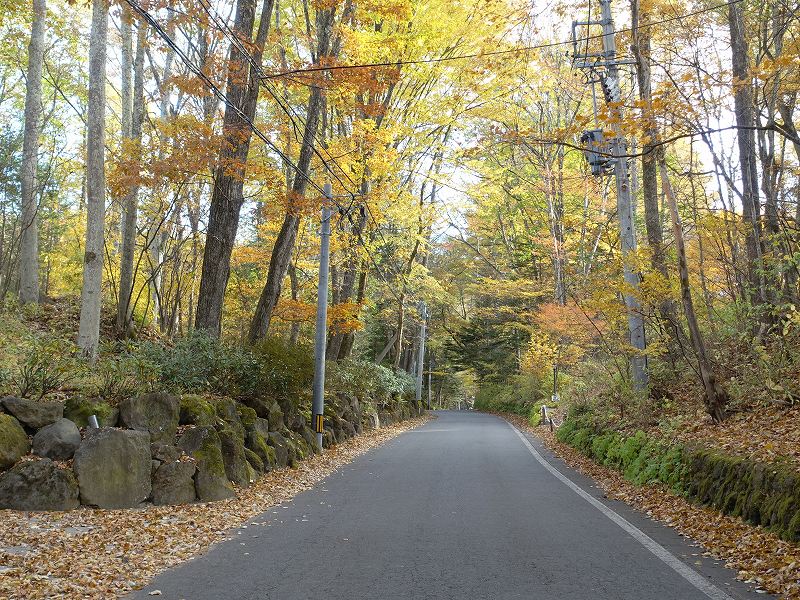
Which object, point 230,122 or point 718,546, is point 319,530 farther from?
point 230,122

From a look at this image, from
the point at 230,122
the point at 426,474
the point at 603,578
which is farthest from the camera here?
the point at 230,122

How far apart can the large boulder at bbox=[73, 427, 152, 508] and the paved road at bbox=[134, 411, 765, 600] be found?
1566 millimetres

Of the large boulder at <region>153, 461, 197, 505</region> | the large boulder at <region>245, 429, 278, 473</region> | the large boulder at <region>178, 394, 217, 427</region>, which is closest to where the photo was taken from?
the large boulder at <region>153, 461, 197, 505</region>

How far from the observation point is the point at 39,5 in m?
16.8

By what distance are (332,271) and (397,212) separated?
354cm

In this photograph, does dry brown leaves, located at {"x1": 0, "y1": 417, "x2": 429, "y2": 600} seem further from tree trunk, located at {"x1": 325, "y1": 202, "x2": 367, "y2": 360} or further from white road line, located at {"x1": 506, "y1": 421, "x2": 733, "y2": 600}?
tree trunk, located at {"x1": 325, "y1": 202, "x2": 367, "y2": 360}

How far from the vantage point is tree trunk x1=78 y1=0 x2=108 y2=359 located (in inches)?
495

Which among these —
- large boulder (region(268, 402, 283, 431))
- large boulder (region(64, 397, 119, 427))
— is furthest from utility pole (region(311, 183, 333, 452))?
large boulder (region(64, 397, 119, 427))

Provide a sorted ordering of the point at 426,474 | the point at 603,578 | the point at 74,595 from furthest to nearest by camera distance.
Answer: the point at 426,474
the point at 603,578
the point at 74,595

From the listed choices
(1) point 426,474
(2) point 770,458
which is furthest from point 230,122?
(2) point 770,458

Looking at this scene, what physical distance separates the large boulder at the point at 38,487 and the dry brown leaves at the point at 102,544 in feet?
0.56

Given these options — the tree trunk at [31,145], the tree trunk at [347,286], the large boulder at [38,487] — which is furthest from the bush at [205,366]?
the tree trunk at [347,286]

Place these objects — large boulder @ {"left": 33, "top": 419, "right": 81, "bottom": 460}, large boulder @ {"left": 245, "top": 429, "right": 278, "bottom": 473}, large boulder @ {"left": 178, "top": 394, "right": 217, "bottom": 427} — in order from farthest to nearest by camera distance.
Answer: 1. large boulder @ {"left": 245, "top": 429, "right": 278, "bottom": 473}
2. large boulder @ {"left": 178, "top": 394, "right": 217, "bottom": 427}
3. large boulder @ {"left": 33, "top": 419, "right": 81, "bottom": 460}

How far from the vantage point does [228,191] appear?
1430 centimetres
